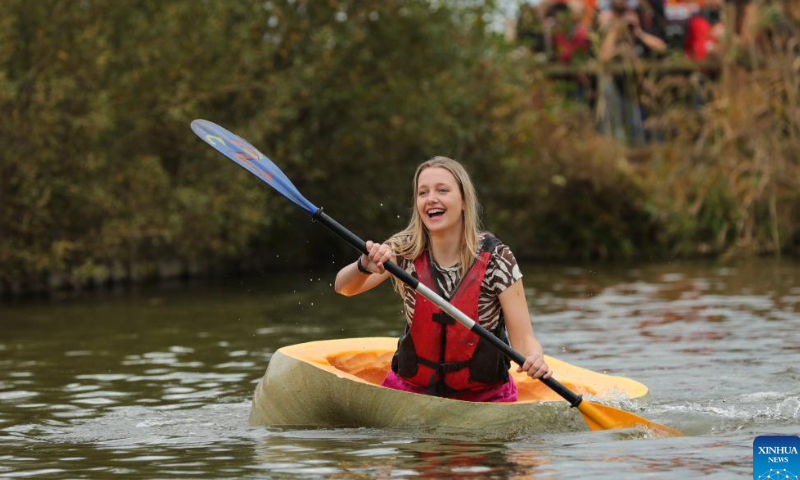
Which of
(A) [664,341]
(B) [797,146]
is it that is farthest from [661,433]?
(B) [797,146]

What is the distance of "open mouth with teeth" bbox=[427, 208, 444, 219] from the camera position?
19.3 ft

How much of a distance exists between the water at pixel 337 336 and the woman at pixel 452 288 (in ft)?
0.94

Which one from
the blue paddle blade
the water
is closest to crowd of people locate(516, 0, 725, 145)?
the water

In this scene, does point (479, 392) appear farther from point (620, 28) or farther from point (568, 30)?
point (568, 30)

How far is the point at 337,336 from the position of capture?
10.5 metres

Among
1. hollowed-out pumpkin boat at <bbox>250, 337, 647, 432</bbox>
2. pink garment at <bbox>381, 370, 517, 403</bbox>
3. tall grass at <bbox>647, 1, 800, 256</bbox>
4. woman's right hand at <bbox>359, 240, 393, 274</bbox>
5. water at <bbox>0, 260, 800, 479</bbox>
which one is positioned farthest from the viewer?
tall grass at <bbox>647, 1, 800, 256</bbox>

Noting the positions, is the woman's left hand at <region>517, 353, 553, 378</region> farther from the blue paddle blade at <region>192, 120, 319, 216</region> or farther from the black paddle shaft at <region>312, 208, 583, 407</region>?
the blue paddle blade at <region>192, 120, 319, 216</region>

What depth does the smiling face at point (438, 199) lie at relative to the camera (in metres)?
5.87

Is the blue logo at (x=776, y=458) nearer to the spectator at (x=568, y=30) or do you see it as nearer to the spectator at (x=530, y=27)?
the spectator at (x=568, y=30)

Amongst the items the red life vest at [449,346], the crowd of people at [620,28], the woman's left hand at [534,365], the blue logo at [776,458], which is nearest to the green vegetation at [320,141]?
the crowd of people at [620,28]

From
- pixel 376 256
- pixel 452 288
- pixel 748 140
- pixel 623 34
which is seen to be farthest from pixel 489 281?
pixel 623 34

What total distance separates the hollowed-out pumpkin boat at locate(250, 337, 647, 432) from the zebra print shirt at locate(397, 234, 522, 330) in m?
0.36

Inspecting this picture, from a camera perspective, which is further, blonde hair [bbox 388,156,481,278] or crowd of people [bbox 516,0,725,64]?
crowd of people [bbox 516,0,725,64]

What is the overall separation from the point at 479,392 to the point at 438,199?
839 millimetres
